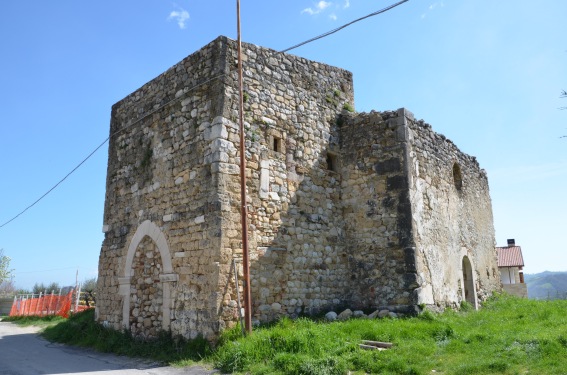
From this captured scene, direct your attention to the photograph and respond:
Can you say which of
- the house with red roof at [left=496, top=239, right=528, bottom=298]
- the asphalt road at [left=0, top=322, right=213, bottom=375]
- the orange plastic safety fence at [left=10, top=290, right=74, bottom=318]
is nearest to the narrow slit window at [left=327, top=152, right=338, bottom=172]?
the asphalt road at [left=0, top=322, right=213, bottom=375]

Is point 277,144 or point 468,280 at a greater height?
point 277,144

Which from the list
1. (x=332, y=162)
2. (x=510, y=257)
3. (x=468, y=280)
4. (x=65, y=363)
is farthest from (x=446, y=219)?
(x=510, y=257)

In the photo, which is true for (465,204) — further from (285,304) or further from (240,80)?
(240,80)

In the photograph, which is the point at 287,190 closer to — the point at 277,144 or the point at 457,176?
the point at 277,144

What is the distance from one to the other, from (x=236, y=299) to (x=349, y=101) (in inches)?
249

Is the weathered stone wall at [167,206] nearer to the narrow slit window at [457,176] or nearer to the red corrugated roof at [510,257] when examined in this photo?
the narrow slit window at [457,176]

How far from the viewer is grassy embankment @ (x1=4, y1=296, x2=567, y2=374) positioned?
6.02 metres

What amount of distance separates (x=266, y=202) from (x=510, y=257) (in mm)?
24363

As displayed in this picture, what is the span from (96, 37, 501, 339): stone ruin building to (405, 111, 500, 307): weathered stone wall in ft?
0.26

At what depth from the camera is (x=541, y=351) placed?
617cm

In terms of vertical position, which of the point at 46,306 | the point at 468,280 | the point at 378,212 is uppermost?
the point at 378,212

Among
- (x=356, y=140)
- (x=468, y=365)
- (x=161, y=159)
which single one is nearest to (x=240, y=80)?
(x=161, y=159)

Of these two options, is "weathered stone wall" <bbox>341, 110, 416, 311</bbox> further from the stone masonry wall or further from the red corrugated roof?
the red corrugated roof

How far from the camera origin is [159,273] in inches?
363
